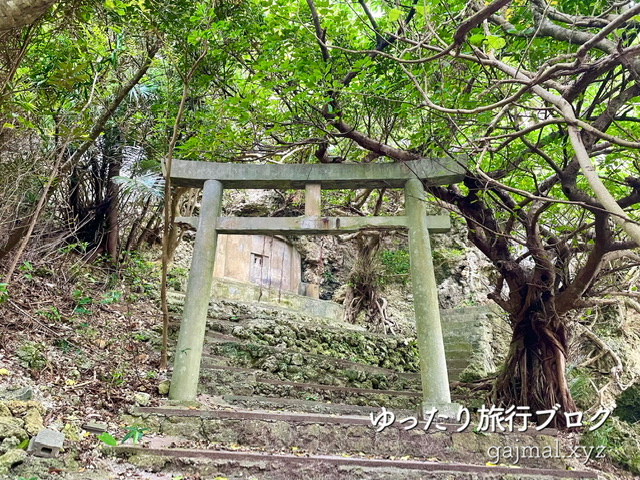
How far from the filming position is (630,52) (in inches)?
93.6

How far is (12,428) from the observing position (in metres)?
2.45

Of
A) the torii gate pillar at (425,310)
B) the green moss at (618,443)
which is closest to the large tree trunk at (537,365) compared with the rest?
the green moss at (618,443)

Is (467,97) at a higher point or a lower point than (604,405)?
higher

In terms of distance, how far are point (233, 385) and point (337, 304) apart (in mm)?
5795

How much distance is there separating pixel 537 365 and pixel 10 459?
17.2 feet

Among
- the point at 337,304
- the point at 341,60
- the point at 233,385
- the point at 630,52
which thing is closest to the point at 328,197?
the point at 337,304

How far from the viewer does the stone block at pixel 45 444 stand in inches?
95.2

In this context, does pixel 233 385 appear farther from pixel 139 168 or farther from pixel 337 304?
pixel 337 304

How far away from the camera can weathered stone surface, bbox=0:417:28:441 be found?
7.91 ft

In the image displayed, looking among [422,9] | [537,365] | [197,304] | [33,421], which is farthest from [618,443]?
[33,421]

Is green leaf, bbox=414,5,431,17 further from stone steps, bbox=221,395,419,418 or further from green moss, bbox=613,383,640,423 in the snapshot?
green moss, bbox=613,383,640,423

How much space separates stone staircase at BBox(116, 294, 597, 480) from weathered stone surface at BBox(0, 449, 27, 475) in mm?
641

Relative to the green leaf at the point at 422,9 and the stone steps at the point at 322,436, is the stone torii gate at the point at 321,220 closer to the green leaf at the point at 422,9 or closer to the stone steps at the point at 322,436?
the stone steps at the point at 322,436

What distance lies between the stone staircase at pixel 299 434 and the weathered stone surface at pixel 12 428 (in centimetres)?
59
